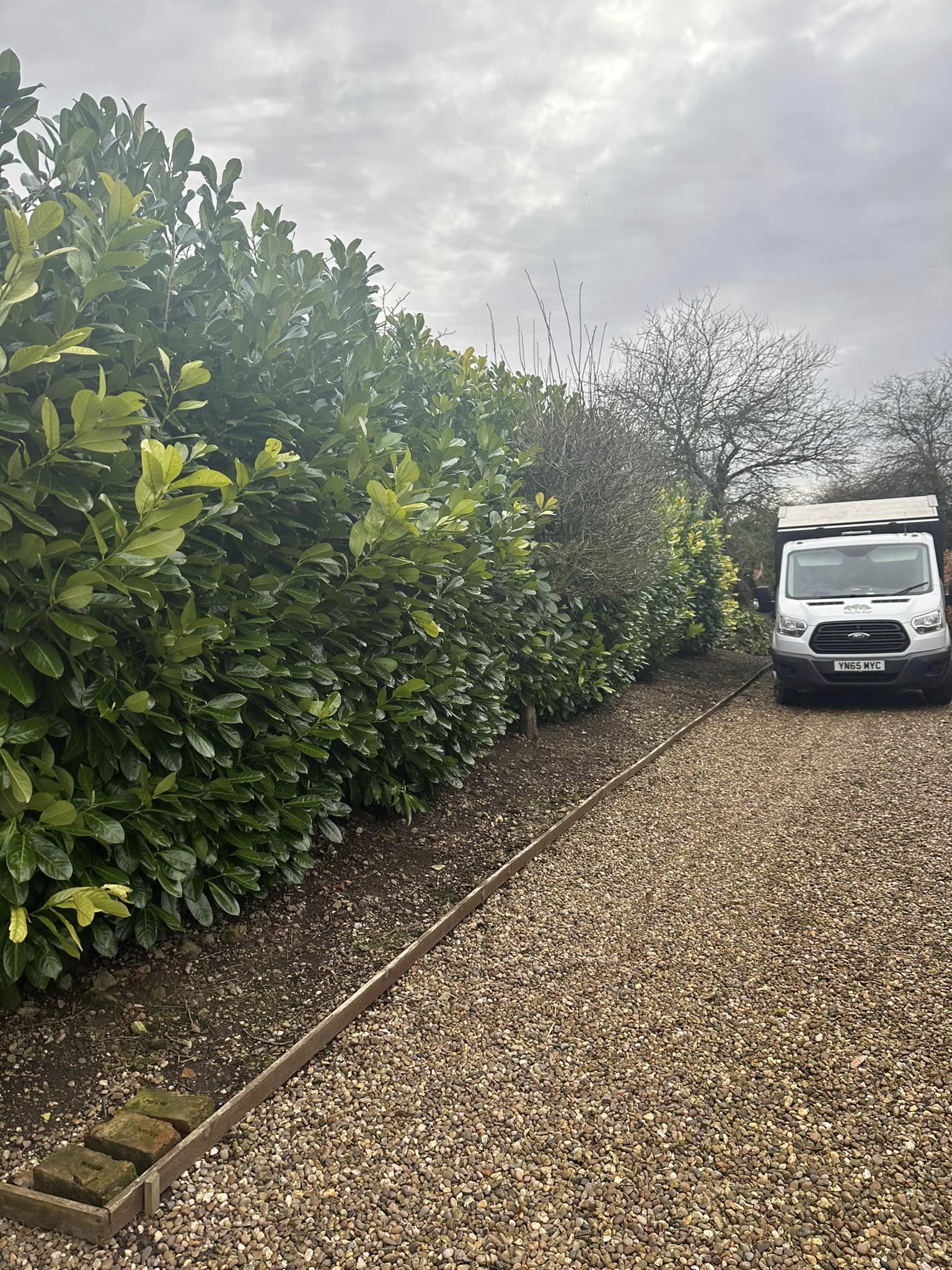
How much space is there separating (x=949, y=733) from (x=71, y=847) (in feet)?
28.6

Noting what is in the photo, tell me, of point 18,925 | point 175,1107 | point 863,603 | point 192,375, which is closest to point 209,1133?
point 175,1107

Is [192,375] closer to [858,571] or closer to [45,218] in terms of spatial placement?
[45,218]

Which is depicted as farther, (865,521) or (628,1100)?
(865,521)

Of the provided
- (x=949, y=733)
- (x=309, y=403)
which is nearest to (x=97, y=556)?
(x=309, y=403)

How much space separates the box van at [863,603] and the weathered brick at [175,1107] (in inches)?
365

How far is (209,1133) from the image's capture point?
2586 millimetres

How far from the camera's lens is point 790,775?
7.46m

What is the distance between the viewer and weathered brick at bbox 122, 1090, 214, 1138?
2594mm

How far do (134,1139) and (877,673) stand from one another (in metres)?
9.71

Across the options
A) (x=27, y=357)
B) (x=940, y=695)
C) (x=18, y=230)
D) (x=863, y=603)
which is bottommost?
(x=940, y=695)

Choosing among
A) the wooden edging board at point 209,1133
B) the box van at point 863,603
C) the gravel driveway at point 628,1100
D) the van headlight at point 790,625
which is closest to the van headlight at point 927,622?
the box van at point 863,603

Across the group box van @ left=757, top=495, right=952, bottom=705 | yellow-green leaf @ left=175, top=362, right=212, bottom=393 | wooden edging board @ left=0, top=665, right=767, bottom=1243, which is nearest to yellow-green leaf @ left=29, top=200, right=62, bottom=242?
yellow-green leaf @ left=175, top=362, right=212, bottom=393

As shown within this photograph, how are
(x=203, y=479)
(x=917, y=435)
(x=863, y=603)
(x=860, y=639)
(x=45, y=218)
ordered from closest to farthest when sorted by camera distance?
1. (x=45, y=218)
2. (x=203, y=479)
3. (x=860, y=639)
4. (x=863, y=603)
5. (x=917, y=435)

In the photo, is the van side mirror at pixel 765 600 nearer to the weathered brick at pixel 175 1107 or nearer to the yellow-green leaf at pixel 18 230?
the weathered brick at pixel 175 1107
